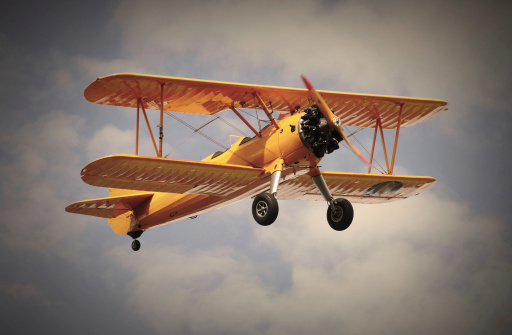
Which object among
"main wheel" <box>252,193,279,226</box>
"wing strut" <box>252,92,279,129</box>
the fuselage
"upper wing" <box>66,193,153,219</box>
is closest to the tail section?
"upper wing" <box>66,193,153,219</box>

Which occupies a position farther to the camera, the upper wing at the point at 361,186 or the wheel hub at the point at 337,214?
the upper wing at the point at 361,186

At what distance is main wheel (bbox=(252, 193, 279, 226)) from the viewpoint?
579 inches

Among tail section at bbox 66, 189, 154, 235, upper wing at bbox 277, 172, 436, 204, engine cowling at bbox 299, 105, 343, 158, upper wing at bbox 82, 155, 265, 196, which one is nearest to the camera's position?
upper wing at bbox 82, 155, 265, 196

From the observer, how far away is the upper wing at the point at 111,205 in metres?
19.5

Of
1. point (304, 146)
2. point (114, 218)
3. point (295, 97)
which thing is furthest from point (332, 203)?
point (114, 218)

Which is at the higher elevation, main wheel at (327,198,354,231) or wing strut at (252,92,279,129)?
wing strut at (252,92,279,129)

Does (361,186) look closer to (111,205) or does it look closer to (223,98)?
(223,98)

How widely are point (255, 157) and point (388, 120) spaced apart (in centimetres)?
484

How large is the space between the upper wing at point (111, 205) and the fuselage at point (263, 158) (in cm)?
192

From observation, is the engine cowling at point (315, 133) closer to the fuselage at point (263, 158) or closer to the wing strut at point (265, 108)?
the fuselage at point (263, 158)

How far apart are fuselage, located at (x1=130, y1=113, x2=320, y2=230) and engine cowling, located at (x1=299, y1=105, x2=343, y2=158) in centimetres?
14

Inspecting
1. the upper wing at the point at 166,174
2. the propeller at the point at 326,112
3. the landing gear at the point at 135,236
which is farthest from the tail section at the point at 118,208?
the propeller at the point at 326,112

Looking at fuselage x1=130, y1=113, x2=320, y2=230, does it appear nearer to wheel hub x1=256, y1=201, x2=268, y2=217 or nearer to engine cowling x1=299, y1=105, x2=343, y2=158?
engine cowling x1=299, y1=105, x2=343, y2=158

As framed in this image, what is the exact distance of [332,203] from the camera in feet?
53.2
